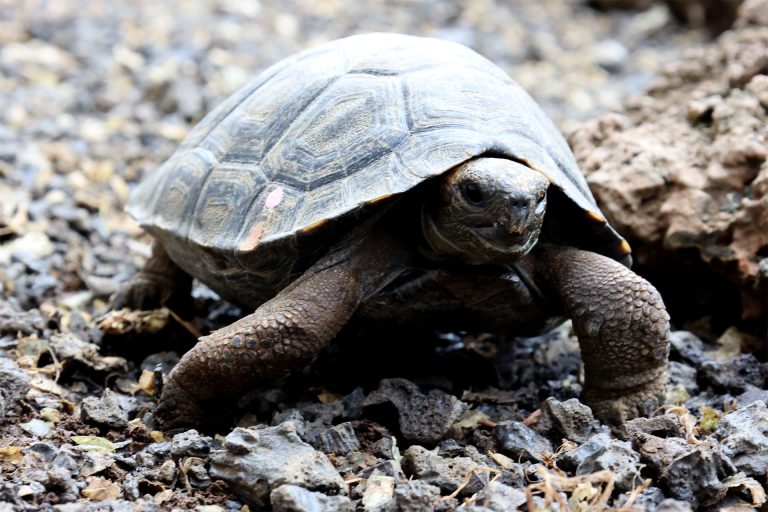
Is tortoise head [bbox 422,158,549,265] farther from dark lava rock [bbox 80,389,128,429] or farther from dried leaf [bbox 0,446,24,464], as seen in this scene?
dried leaf [bbox 0,446,24,464]

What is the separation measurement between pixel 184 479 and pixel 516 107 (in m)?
1.80

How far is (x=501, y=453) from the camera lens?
2.78 m

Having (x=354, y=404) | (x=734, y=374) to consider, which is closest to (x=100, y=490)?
(x=354, y=404)

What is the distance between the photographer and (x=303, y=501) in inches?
88.0

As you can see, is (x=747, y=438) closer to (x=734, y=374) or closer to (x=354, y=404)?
(x=734, y=374)

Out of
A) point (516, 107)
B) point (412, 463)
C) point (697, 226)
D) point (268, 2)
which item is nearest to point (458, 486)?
point (412, 463)

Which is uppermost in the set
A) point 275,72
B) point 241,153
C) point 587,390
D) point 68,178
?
point 275,72

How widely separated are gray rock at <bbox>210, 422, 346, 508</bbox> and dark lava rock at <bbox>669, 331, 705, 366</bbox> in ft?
6.01

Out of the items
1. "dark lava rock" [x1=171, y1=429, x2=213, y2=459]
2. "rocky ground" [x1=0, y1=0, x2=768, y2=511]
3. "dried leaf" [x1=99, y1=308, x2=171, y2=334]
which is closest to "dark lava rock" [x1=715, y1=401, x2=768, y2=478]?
"rocky ground" [x1=0, y1=0, x2=768, y2=511]

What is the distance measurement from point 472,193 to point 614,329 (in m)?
0.73

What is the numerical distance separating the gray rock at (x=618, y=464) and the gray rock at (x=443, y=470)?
0.32 m

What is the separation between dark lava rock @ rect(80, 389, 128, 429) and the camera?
2842mm

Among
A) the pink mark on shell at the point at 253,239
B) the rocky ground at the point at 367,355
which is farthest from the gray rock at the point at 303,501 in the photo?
the pink mark on shell at the point at 253,239

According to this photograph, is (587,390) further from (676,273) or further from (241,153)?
(241,153)
